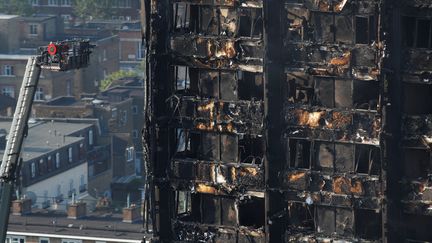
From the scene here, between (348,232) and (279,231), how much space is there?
152 cm

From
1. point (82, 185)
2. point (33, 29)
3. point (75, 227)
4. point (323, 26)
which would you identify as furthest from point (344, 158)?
point (33, 29)

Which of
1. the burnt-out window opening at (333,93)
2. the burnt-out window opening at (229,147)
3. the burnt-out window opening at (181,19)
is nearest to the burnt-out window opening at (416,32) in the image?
the burnt-out window opening at (333,93)

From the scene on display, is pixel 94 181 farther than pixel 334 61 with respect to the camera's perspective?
Yes

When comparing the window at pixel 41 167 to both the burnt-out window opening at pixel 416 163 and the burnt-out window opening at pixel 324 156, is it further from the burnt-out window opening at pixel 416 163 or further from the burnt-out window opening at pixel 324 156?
the burnt-out window opening at pixel 416 163

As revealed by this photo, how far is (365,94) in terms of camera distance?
36125 mm

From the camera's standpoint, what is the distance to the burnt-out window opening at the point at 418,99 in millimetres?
35781

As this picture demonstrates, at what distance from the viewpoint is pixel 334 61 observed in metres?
36.0

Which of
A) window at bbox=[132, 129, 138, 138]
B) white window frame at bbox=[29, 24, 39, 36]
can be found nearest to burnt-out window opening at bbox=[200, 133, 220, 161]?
window at bbox=[132, 129, 138, 138]

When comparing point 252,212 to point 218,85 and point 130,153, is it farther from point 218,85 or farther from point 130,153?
point 130,153

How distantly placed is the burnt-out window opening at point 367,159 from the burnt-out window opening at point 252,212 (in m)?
2.47

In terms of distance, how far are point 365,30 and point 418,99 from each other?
1753 millimetres

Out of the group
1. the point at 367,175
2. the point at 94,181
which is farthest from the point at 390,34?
the point at 94,181

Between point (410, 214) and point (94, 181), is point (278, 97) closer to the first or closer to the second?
point (410, 214)

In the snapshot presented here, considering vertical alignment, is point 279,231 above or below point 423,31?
below
